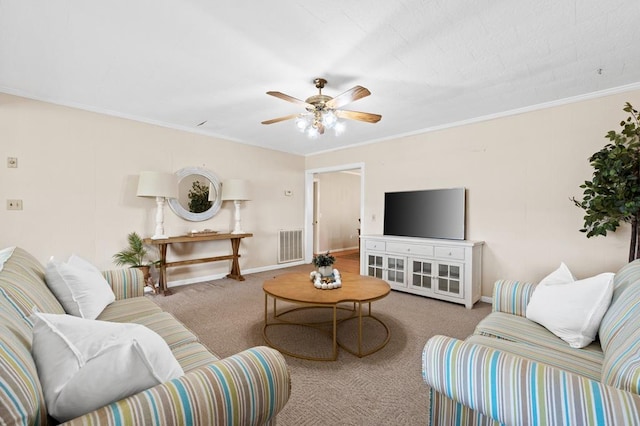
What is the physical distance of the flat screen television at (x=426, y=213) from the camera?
385 centimetres

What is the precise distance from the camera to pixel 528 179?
3334 millimetres

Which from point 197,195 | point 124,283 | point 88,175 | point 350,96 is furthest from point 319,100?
point 88,175

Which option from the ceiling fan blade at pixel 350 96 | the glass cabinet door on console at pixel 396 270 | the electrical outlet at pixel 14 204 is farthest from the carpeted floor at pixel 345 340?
the ceiling fan blade at pixel 350 96

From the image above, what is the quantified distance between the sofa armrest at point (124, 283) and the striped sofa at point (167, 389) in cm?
93

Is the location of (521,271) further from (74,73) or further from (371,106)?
(74,73)

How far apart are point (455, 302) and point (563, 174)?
1.87 metres

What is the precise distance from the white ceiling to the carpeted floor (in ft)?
7.76

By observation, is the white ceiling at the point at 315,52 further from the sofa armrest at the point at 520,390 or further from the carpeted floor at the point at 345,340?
the carpeted floor at the point at 345,340

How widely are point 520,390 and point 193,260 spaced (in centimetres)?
406

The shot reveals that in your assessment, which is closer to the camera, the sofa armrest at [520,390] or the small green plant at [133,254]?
the sofa armrest at [520,390]

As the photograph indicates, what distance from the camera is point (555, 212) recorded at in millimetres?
3158

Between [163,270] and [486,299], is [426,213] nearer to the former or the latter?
[486,299]

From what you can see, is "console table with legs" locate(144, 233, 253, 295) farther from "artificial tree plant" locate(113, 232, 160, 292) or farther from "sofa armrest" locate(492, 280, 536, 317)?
"sofa armrest" locate(492, 280, 536, 317)

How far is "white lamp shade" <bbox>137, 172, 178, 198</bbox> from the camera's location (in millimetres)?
3621
